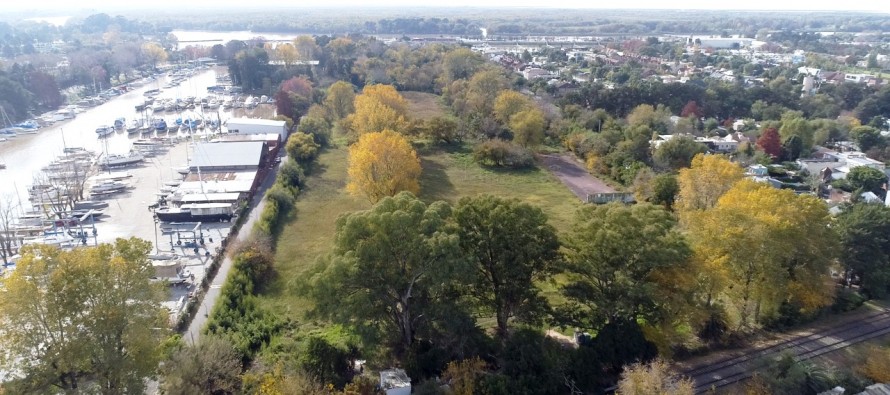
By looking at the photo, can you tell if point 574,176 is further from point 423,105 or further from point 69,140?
point 69,140

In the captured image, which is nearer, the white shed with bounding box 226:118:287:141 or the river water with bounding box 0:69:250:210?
the river water with bounding box 0:69:250:210

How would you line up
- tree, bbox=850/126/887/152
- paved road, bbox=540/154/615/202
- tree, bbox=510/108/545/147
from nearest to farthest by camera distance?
paved road, bbox=540/154/615/202
tree, bbox=850/126/887/152
tree, bbox=510/108/545/147

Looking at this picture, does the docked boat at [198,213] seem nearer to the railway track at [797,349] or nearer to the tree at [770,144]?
the railway track at [797,349]

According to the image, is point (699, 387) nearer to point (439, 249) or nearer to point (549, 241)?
point (549, 241)

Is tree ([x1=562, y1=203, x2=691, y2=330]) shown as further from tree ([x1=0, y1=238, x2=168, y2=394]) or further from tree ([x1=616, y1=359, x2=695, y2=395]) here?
tree ([x1=0, y1=238, x2=168, y2=394])

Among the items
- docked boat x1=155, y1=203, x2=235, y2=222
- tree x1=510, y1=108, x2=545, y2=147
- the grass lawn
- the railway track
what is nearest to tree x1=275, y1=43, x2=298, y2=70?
the grass lawn

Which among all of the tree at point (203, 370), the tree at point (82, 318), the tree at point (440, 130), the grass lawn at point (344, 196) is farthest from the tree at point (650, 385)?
the tree at point (440, 130)
